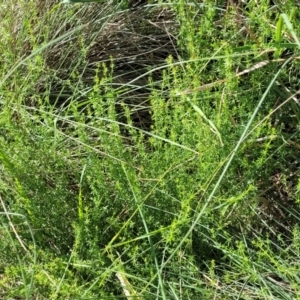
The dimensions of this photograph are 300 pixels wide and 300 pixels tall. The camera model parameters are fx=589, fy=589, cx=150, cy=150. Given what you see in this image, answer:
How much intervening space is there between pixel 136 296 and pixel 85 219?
247mm

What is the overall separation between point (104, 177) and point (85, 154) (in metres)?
0.08

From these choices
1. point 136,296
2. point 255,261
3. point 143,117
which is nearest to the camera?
point 136,296

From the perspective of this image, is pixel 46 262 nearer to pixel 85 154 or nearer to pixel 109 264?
pixel 109 264

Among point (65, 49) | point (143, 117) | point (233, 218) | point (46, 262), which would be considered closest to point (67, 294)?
point (46, 262)

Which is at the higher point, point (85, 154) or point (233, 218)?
point (85, 154)

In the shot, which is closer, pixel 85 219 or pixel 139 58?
pixel 85 219

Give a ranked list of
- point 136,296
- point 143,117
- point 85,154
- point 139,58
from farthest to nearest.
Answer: point 139,58, point 143,117, point 85,154, point 136,296

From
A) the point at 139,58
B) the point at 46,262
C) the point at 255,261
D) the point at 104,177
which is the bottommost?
the point at 255,261

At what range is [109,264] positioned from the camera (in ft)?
4.61

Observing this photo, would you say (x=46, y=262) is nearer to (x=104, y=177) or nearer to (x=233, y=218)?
(x=104, y=177)

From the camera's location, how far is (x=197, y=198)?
4.64ft

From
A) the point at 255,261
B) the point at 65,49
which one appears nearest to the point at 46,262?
the point at 255,261

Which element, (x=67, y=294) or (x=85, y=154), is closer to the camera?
(x=67, y=294)

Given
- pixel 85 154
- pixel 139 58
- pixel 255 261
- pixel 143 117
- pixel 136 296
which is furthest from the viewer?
pixel 139 58
